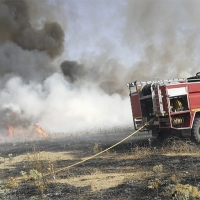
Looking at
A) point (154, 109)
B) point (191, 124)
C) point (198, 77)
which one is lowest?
point (191, 124)

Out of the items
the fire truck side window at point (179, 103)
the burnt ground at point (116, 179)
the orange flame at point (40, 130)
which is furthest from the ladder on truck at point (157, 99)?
the orange flame at point (40, 130)

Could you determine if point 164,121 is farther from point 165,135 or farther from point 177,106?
point 165,135

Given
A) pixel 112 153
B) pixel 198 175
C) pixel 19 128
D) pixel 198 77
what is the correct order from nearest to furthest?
1. pixel 198 175
2. pixel 112 153
3. pixel 198 77
4. pixel 19 128

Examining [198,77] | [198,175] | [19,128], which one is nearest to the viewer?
[198,175]

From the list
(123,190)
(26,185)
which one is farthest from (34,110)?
(123,190)

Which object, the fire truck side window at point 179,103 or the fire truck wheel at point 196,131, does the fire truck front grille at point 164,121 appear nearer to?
the fire truck side window at point 179,103

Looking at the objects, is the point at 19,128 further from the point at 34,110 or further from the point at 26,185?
the point at 26,185

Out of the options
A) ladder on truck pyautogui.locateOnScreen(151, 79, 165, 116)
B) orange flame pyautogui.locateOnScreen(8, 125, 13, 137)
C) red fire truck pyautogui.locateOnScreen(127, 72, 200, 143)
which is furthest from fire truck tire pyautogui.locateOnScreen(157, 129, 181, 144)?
orange flame pyautogui.locateOnScreen(8, 125, 13, 137)

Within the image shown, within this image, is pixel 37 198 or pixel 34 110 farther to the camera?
pixel 34 110

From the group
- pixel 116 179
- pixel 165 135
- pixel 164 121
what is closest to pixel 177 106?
pixel 164 121

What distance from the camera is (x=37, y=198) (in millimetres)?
5656

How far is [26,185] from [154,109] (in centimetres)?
611

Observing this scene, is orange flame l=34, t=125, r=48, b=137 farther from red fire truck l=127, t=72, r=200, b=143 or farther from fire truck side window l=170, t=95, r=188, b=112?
fire truck side window l=170, t=95, r=188, b=112

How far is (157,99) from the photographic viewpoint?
10.8 m
